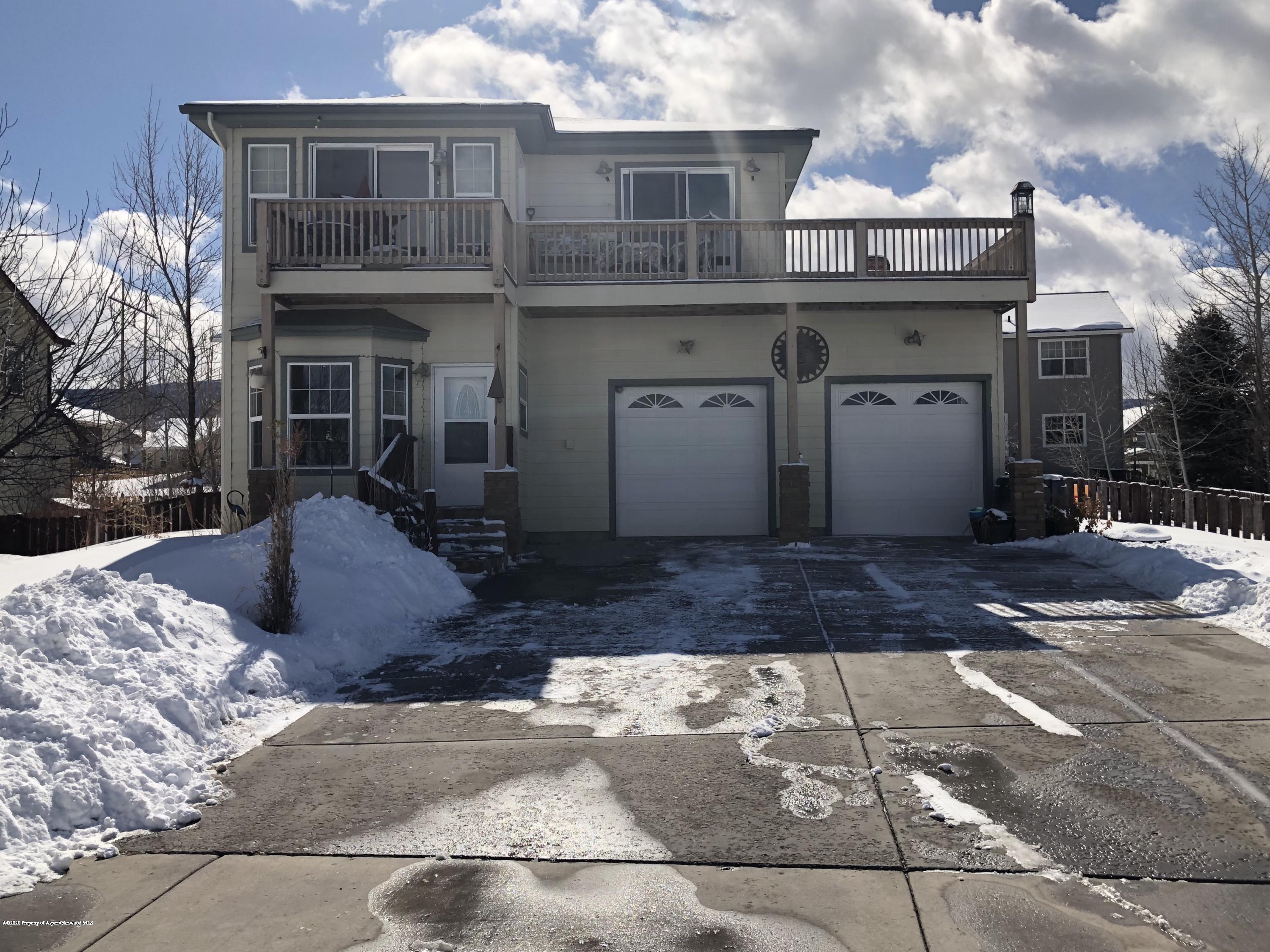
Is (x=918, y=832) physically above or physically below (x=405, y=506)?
below

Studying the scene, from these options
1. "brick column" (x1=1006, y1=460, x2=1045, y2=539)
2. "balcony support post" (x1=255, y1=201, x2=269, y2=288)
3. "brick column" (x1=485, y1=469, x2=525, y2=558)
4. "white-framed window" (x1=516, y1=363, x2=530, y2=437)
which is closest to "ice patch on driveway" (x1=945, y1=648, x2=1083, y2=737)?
"brick column" (x1=485, y1=469, x2=525, y2=558)

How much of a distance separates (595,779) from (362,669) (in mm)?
3249

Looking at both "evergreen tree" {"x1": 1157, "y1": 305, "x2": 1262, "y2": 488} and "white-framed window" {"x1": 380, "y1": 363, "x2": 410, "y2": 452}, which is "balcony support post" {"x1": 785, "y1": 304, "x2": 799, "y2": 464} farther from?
"evergreen tree" {"x1": 1157, "y1": 305, "x2": 1262, "y2": 488}

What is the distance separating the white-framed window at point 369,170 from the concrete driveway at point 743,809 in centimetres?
976

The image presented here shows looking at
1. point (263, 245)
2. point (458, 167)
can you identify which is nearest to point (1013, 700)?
point (263, 245)

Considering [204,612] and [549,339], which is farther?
[549,339]

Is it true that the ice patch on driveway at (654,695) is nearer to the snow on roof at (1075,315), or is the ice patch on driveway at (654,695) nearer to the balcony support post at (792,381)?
the balcony support post at (792,381)

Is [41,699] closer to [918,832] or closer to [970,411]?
[918,832]

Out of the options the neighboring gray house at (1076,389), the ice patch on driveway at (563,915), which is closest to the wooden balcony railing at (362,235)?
the ice patch on driveway at (563,915)

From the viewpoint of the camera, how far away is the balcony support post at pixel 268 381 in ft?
43.3

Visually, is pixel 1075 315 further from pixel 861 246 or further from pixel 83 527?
pixel 83 527

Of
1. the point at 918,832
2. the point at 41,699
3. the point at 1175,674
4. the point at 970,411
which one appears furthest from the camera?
the point at 970,411

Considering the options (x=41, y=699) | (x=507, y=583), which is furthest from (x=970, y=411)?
(x=41, y=699)

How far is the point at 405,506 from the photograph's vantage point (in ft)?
39.7
